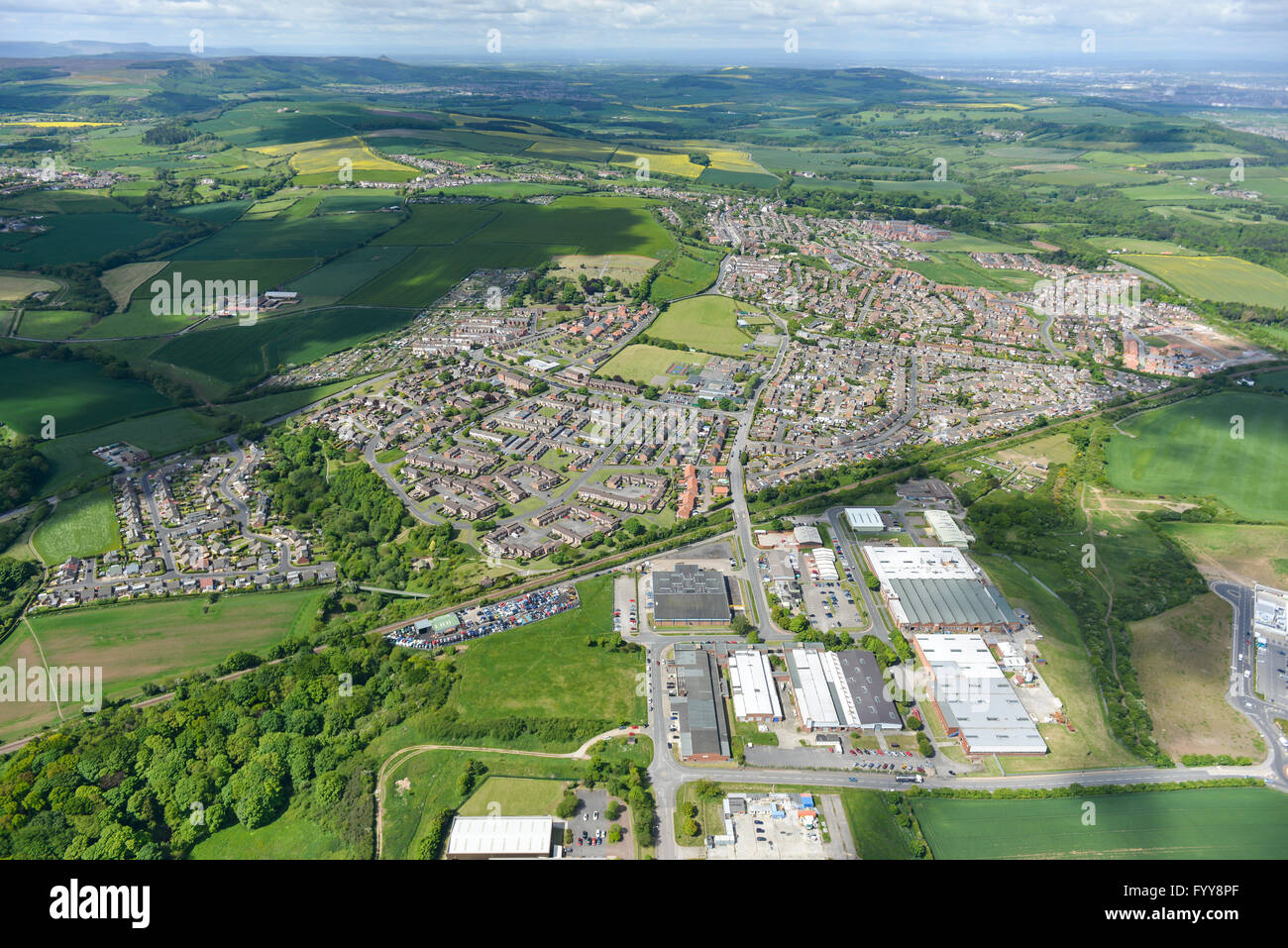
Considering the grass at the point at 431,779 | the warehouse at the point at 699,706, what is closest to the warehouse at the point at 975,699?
the warehouse at the point at 699,706

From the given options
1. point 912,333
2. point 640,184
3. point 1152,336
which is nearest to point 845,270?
point 912,333

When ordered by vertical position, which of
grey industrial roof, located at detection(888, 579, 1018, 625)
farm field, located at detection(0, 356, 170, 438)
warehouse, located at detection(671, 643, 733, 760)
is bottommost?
warehouse, located at detection(671, 643, 733, 760)

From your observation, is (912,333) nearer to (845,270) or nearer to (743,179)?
(845,270)

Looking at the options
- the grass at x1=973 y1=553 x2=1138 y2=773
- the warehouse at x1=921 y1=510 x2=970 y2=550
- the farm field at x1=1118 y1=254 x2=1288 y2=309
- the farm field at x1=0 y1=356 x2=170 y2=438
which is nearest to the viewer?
the grass at x1=973 y1=553 x2=1138 y2=773

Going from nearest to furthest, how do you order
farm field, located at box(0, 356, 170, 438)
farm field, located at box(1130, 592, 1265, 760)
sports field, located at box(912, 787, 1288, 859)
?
sports field, located at box(912, 787, 1288, 859), farm field, located at box(1130, 592, 1265, 760), farm field, located at box(0, 356, 170, 438)

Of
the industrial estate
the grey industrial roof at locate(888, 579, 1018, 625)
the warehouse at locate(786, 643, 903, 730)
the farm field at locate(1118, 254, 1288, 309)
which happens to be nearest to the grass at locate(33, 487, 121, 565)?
the industrial estate

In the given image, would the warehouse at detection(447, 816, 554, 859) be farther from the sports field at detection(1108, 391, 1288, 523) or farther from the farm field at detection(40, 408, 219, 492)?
the sports field at detection(1108, 391, 1288, 523)

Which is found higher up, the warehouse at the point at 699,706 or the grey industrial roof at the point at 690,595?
the grey industrial roof at the point at 690,595

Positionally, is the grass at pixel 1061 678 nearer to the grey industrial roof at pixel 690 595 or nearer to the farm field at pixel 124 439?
the grey industrial roof at pixel 690 595
